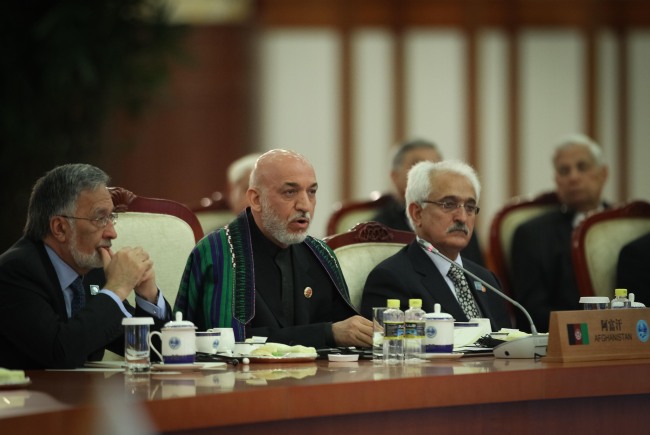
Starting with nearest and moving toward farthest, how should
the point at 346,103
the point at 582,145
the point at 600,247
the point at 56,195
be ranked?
the point at 56,195 < the point at 600,247 < the point at 582,145 < the point at 346,103

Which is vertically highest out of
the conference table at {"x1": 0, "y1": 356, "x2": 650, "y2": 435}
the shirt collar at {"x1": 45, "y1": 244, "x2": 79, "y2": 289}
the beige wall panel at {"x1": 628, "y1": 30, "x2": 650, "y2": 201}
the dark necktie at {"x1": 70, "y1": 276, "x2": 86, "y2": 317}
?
the beige wall panel at {"x1": 628, "y1": 30, "x2": 650, "y2": 201}

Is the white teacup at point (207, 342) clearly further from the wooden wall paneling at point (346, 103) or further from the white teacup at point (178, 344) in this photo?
the wooden wall paneling at point (346, 103)

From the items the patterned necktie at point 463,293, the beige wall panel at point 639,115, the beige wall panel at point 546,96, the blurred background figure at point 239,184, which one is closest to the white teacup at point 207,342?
the patterned necktie at point 463,293

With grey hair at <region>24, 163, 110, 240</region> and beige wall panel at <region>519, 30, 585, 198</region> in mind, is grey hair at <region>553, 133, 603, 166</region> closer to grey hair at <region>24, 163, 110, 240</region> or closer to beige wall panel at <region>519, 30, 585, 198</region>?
beige wall panel at <region>519, 30, 585, 198</region>

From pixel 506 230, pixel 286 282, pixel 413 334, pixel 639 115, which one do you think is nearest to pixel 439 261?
pixel 286 282

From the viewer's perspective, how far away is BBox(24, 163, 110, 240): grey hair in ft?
10.3

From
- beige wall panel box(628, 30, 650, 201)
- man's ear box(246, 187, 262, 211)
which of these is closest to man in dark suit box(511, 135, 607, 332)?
man's ear box(246, 187, 262, 211)

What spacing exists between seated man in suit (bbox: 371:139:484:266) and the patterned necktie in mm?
1576

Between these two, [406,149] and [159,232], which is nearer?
[159,232]

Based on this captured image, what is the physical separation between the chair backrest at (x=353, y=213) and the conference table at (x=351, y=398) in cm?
238

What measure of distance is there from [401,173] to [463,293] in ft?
6.76

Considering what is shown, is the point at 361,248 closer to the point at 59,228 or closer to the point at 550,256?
the point at 59,228

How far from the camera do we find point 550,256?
535cm

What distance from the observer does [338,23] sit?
8266 millimetres
